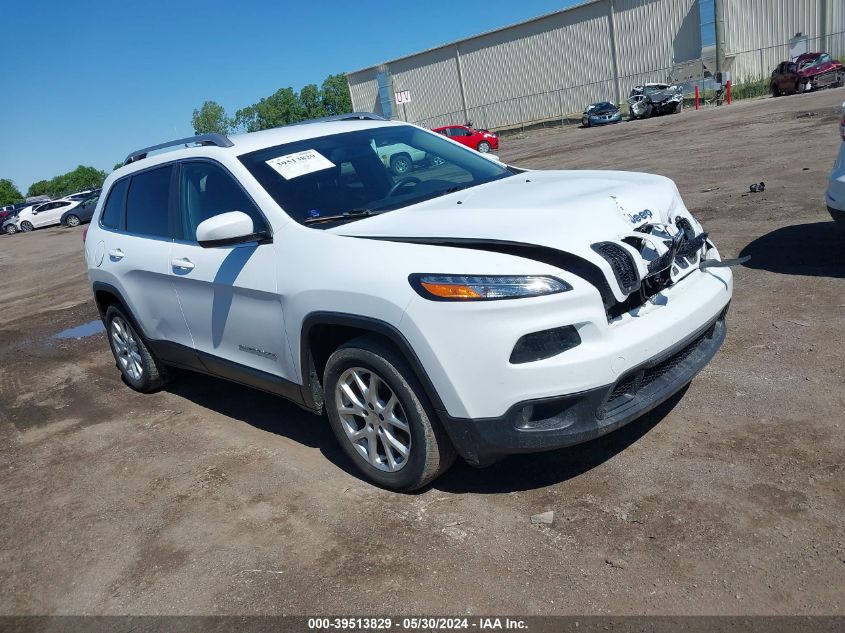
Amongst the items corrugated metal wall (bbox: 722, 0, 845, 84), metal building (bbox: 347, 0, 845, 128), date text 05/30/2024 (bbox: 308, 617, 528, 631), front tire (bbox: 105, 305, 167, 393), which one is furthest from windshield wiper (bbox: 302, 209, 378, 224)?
corrugated metal wall (bbox: 722, 0, 845, 84)

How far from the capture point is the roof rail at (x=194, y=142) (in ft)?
14.9

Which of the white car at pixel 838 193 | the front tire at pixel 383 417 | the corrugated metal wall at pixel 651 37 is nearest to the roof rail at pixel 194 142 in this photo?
the front tire at pixel 383 417

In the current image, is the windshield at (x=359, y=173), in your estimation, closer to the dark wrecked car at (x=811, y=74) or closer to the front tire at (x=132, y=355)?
the front tire at (x=132, y=355)

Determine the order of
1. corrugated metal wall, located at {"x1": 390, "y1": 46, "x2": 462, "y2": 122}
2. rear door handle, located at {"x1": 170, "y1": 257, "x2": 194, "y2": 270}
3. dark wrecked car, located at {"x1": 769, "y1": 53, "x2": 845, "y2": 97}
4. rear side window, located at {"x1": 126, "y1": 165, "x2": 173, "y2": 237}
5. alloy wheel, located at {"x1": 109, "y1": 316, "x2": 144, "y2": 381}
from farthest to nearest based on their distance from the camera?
corrugated metal wall, located at {"x1": 390, "y1": 46, "x2": 462, "y2": 122} → dark wrecked car, located at {"x1": 769, "y1": 53, "x2": 845, "y2": 97} → alloy wheel, located at {"x1": 109, "y1": 316, "x2": 144, "y2": 381} → rear side window, located at {"x1": 126, "y1": 165, "x2": 173, "y2": 237} → rear door handle, located at {"x1": 170, "y1": 257, "x2": 194, "y2": 270}

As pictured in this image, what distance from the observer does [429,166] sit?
15.1 ft

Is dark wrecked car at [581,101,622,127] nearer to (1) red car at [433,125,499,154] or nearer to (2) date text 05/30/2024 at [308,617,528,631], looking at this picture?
(1) red car at [433,125,499,154]

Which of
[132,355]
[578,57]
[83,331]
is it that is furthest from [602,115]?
[132,355]

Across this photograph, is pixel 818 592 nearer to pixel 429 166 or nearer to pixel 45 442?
pixel 429 166

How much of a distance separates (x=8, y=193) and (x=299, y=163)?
10708 centimetres

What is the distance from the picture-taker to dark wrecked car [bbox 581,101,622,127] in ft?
122

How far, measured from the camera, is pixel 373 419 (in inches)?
143

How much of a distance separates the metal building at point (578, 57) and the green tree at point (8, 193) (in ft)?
186

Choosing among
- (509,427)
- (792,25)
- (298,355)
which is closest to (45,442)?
(298,355)

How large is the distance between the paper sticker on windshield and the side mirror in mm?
434
